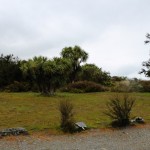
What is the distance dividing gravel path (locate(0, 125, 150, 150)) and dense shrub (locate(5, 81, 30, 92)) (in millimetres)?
20232

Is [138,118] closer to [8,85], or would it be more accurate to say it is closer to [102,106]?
[102,106]

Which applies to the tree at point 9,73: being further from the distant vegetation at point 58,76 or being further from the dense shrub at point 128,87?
the dense shrub at point 128,87

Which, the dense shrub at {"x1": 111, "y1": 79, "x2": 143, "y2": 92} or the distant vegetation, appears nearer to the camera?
the distant vegetation

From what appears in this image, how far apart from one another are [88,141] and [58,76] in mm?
15577

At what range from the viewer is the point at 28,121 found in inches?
743

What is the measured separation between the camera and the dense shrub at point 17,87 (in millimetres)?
36719

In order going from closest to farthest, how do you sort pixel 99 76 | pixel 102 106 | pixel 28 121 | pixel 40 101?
pixel 28 121, pixel 102 106, pixel 40 101, pixel 99 76

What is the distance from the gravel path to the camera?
46.2 feet

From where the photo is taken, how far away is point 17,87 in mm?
36812

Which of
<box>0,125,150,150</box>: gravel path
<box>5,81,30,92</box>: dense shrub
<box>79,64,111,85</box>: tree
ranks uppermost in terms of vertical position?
<box>79,64,111,85</box>: tree

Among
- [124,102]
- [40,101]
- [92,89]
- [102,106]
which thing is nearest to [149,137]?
[124,102]

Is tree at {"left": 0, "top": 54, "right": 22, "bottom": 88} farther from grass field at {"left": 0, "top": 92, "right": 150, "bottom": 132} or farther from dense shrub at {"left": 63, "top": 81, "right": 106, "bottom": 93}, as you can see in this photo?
grass field at {"left": 0, "top": 92, "right": 150, "bottom": 132}

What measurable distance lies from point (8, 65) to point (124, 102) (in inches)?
920

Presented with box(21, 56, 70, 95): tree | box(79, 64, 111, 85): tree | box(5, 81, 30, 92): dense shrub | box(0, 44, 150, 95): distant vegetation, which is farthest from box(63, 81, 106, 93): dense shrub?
box(79, 64, 111, 85): tree
